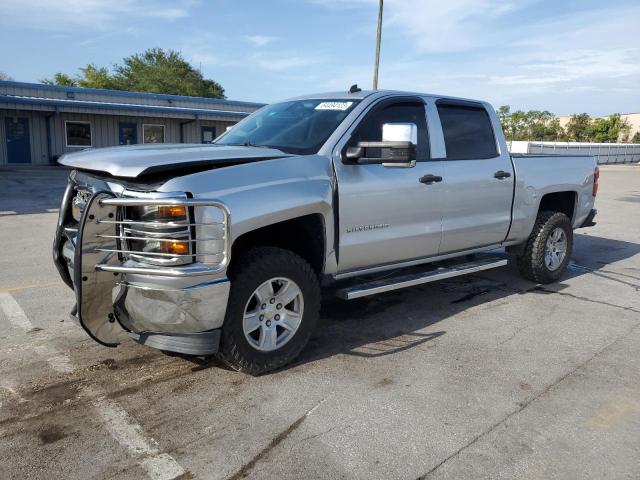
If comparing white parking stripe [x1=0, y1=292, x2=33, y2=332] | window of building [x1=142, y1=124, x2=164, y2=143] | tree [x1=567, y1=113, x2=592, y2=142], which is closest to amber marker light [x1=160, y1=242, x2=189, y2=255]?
white parking stripe [x1=0, y1=292, x2=33, y2=332]

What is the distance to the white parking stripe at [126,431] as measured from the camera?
8.81ft

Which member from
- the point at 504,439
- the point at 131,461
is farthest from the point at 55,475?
the point at 504,439

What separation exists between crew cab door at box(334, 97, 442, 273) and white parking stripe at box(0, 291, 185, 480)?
6.12 ft

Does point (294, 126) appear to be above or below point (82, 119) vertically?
below

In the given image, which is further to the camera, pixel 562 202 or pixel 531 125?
pixel 531 125

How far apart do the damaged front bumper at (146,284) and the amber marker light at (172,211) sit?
0.05 metres

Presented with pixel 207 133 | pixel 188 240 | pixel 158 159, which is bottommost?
pixel 188 240

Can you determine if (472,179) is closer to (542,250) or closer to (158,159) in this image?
(542,250)

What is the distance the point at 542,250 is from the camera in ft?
20.0

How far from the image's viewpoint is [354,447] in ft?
9.54

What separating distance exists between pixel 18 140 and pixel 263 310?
24.3 metres

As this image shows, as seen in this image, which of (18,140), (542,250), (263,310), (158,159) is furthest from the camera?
(18,140)

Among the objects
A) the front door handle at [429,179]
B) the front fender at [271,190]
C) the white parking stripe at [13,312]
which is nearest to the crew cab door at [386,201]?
the front door handle at [429,179]

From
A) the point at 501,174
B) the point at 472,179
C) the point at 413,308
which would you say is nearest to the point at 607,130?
the point at 501,174
